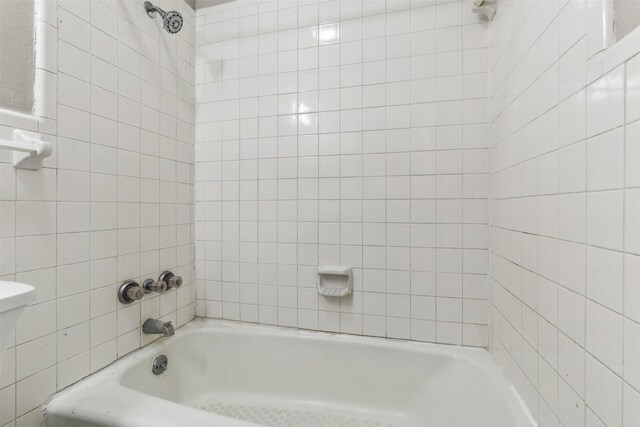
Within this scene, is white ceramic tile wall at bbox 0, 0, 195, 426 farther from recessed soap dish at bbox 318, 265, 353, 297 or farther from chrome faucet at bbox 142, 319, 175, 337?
recessed soap dish at bbox 318, 265, 353, 297

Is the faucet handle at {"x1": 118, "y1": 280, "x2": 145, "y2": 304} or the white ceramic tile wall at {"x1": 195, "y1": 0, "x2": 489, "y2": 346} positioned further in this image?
the white ceramic tile wall at {"x1": 195, "y1": 0, "x2": 489, "y2": 346}

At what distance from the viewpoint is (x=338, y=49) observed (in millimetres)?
1435

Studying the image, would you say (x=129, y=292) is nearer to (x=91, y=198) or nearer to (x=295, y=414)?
(x=91, y=198)

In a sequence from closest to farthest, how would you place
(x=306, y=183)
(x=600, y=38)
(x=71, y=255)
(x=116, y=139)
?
(x=600, y=38) < (x=71, y=255) < (x=116, y=139) < (x=306, y=183)

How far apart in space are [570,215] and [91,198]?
146 cm

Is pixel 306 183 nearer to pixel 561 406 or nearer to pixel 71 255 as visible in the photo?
pixel 71 255

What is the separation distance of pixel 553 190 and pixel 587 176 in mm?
142

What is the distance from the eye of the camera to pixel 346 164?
1423 mm

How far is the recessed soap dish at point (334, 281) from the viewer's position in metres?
1.40

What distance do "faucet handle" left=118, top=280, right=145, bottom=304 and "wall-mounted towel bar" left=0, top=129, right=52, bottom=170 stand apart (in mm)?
534

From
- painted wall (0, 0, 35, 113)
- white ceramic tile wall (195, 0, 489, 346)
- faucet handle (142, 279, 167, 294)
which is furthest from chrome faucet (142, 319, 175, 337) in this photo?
painted wall (0, 0, 35, 113)

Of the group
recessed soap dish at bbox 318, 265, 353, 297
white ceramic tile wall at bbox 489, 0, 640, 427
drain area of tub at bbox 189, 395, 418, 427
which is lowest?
drain area of tub at bbox 189, 395, 418, 427

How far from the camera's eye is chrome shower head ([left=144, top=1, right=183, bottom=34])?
125cm

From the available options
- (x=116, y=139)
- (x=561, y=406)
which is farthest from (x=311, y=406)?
(x=116, y=139)
